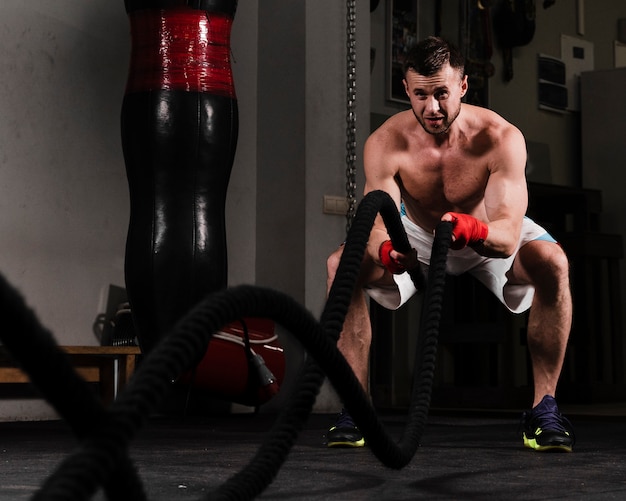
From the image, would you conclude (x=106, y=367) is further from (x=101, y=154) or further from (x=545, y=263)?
(x=545, y=263)

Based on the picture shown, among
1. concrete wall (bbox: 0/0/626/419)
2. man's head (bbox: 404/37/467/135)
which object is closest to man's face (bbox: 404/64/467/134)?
man's head (bbox: 404/37/467/135)

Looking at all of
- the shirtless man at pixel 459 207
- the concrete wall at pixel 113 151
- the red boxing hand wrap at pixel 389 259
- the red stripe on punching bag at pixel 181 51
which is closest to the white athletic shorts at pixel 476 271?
the shirtless man at pixel 459 207

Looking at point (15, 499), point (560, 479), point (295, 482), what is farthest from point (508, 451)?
point (15, 499)

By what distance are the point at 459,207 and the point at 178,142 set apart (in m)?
0.67

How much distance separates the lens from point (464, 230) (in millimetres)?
1943

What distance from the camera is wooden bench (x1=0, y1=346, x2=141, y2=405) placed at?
3365 millimetres

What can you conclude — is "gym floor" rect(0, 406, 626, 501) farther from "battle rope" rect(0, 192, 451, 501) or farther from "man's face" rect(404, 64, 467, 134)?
"man's face" rect(404, 64, 467, 134)

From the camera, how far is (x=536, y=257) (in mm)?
2389

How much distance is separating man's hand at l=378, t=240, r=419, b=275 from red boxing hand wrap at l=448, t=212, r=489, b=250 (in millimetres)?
77

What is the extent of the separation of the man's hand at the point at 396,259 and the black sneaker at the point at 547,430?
559 mm

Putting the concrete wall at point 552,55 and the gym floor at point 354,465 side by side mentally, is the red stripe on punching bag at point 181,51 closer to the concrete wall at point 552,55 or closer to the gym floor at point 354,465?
the gym floor at point 354,465

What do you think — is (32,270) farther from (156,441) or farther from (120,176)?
(156,441)

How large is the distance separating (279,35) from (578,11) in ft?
7.33

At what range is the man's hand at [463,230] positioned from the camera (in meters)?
1.92
